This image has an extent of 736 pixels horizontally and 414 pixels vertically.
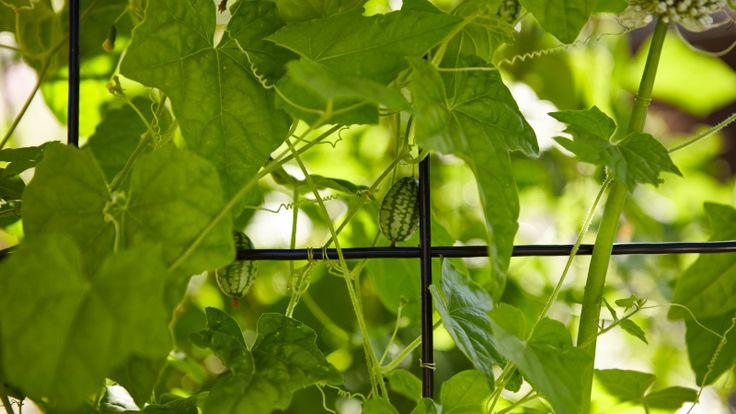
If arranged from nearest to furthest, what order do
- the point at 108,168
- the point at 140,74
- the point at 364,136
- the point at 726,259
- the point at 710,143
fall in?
Answer: 1. the point at 140,74
2. the point at 726,259
3. the point at 108,168
4. the point at 364,136
5. the point at 710,143

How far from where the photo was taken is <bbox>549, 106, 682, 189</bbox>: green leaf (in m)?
0.46

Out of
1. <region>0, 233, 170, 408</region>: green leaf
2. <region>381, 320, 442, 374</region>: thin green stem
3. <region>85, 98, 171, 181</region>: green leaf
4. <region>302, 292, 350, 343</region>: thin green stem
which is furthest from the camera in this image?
<region>302, 292, 350, 343</region>: thin green stem

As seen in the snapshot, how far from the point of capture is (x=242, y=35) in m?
0.49

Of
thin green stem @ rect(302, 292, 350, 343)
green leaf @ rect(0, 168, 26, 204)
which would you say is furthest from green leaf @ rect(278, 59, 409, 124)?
thin green stem @ rect(302, 292, 350, 343)

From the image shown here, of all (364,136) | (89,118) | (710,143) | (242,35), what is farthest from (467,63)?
(710,143)

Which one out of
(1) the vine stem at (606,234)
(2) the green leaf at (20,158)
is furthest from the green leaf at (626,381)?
(2) the green leaf at (20,158)

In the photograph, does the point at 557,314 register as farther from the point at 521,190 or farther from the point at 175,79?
the point at 175,79

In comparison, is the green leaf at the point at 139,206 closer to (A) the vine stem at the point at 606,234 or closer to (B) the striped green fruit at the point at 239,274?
(B) the striped green fruit at the point at 239,274

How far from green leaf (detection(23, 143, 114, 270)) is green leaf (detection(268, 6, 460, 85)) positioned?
123mm

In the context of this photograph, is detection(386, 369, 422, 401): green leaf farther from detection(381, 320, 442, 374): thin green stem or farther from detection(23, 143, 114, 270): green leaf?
detection(23, 143, 114, 270): green leaf

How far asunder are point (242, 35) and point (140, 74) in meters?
0.07

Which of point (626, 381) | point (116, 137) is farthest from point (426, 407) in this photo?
point (116, 137)

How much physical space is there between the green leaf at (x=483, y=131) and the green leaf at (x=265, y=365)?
13cm

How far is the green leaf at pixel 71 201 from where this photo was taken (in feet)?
1.41
